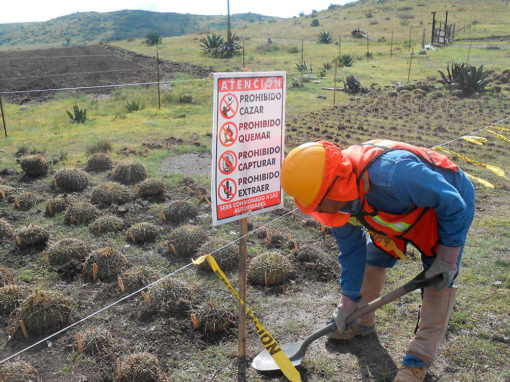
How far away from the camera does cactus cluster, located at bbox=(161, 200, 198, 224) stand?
5.86m

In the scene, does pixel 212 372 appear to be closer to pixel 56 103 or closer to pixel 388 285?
pixel 388 285

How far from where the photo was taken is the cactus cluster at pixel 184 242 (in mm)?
5020

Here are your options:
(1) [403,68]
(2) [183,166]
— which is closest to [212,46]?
(1) [403,68]

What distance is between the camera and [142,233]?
208 inches

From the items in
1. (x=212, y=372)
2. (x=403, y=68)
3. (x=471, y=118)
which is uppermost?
(x=403, y=68)

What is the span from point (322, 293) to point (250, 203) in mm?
1580

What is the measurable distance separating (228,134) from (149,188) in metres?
4.08

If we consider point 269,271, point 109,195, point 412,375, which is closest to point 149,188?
point 109,195

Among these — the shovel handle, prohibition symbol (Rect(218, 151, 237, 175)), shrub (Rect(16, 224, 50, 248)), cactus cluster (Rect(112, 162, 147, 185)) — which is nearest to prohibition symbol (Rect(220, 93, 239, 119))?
prohibition symbol (Rect(218, 151, 237, 175))

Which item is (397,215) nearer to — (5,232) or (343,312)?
(343,312)

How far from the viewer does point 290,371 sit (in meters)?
3.01

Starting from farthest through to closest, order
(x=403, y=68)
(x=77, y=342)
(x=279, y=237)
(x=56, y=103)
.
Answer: (x=403, y=68), (x=56, y=103), (x=279, y=237), (x=77, y=342)

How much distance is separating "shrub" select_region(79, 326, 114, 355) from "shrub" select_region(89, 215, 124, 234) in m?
2.20

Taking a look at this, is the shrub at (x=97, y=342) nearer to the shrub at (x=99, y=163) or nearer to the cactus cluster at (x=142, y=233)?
the cactus cluster at (x=142, y=233)
